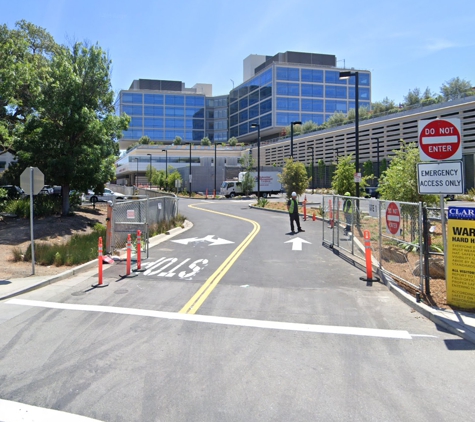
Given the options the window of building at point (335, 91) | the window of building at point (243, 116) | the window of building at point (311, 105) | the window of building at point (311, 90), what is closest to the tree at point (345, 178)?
the window of building at point (311, 105)

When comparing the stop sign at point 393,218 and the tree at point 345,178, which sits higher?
the tree at point 345,178

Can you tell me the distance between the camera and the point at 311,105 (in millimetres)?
95312

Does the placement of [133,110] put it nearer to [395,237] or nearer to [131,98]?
[131,98]

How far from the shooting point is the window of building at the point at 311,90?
94.4 m

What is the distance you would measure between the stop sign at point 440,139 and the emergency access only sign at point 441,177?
155 millimetres

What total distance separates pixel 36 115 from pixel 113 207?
12.1 meters

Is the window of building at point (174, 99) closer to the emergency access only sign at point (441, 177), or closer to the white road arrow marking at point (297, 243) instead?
the white road arrow marking at point (297, 243)

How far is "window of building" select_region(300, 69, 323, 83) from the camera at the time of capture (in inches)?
3706

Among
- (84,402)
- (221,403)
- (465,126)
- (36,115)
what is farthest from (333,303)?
(465,126)

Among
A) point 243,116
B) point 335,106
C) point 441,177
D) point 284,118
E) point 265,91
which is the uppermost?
point 265,91

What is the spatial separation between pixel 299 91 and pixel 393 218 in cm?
8880

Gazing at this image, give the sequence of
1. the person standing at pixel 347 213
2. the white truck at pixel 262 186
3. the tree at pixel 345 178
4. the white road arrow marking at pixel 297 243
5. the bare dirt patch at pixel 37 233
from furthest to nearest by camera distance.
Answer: the white truck at pixel 262 186, the tree at pixel 345 178, the white road arrow marking at pixel 297 243, the person standing at pixel 347 213, the bare dirt patch at pixel 37 233

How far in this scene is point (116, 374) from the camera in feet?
16.3

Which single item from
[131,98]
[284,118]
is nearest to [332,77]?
[284,118]
